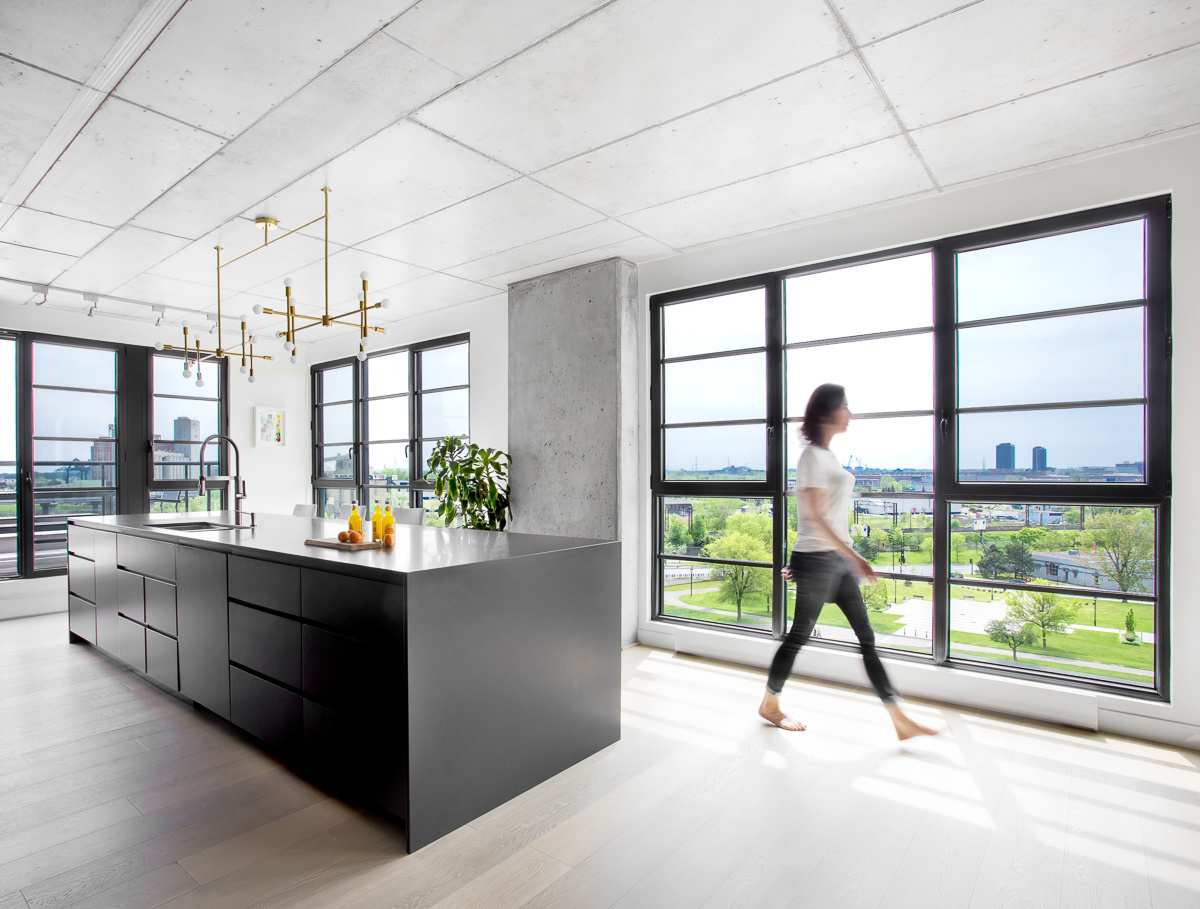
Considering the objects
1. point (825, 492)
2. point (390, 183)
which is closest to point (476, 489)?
point (390, 183)

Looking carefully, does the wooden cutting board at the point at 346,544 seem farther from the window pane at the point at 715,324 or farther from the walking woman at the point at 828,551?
the window pane at the point at 715,324

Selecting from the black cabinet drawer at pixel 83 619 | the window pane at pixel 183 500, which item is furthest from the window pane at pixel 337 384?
the black cabinet drawer at pixel 83 619

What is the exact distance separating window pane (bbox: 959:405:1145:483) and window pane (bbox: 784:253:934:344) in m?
0.71

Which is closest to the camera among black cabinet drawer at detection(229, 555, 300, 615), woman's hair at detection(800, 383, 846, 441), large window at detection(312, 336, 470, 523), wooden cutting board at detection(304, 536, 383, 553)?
black cabinet drawer at detection(229, 555, 300, 615)

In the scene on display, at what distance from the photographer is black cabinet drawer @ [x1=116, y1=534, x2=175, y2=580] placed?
3367 mm

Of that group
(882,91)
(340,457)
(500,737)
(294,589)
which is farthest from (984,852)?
(340,457)

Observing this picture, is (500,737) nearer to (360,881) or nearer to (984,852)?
(360,881)

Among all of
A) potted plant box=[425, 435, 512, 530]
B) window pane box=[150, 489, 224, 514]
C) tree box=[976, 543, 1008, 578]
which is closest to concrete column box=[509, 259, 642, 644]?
potted plant box=[425, 435, 512, 530]

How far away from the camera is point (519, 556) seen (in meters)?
2.46

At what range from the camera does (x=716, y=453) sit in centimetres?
455

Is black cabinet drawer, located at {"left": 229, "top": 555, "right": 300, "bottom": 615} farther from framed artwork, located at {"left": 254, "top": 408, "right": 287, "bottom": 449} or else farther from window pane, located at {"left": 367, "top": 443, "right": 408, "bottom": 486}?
framed artwork, located at {"left": 254, "top": 408, "right": 287, "bottom": 449}

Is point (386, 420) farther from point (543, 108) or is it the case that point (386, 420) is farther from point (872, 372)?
point (872, 372)

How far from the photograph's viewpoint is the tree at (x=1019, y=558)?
341 centimetres

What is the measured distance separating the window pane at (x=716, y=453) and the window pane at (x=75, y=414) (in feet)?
18.1
